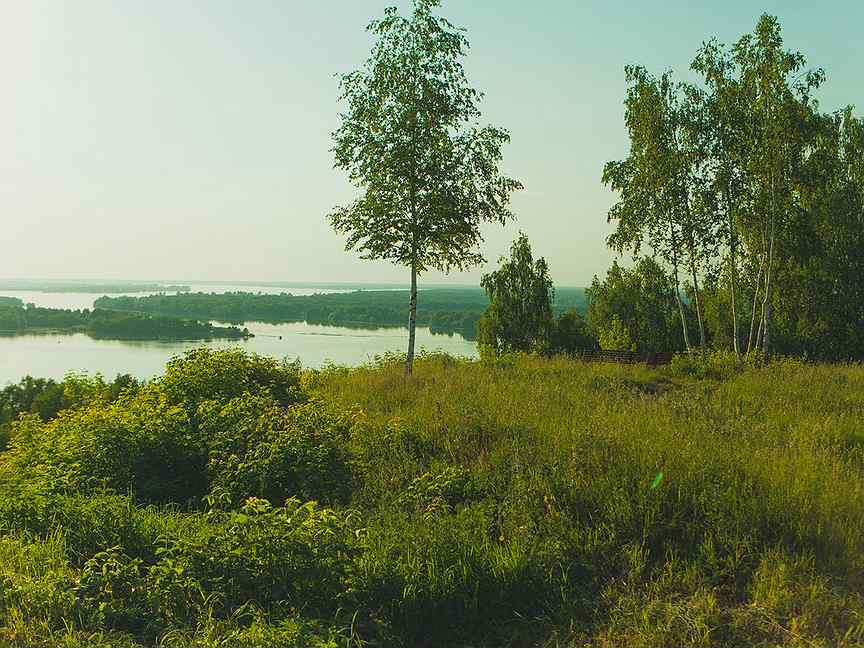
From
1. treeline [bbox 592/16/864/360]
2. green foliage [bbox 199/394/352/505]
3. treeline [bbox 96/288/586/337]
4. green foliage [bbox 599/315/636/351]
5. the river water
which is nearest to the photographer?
green foliage [bbox 199/394/352/505]

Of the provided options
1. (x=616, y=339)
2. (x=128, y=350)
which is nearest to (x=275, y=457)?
(x=128, y=350)

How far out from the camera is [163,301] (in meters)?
64.2

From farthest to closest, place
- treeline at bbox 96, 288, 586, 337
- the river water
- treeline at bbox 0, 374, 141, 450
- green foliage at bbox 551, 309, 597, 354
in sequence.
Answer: treeline at bbox 96, 288, 586, 337, green foliage at bbox 551, 309, 597, 354, the river water, treeline at bbox 0, 374, 141, 450

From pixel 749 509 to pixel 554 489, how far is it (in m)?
1.61

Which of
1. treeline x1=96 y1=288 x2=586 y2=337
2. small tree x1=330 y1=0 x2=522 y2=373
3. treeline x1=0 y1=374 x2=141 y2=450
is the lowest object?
treeline x1=0 y1=374 x2=141 y2=450

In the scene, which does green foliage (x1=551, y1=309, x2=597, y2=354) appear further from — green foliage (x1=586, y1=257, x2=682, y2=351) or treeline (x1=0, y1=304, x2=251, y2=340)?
treeline (x1=0, y1=304, x2=251, y2=340)

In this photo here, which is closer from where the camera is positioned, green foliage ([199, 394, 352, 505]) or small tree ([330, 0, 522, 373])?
green foliage ([199, 394, 352, 505])

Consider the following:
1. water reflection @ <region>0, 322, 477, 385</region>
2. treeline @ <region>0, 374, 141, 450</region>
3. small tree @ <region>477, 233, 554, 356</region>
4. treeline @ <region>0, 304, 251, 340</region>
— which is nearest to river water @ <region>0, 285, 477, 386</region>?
water reflection @ <region>0, 322, 477, 385</region>

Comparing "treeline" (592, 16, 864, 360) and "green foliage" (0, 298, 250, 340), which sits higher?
"treeline" (592, 16, 864, 360)

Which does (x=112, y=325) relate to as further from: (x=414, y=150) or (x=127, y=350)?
(x=414, y=150)

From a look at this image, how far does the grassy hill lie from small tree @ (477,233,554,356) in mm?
37916

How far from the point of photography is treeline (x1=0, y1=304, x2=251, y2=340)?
→ 4390cm

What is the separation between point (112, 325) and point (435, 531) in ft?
161

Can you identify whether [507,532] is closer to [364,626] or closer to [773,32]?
[364,626]
